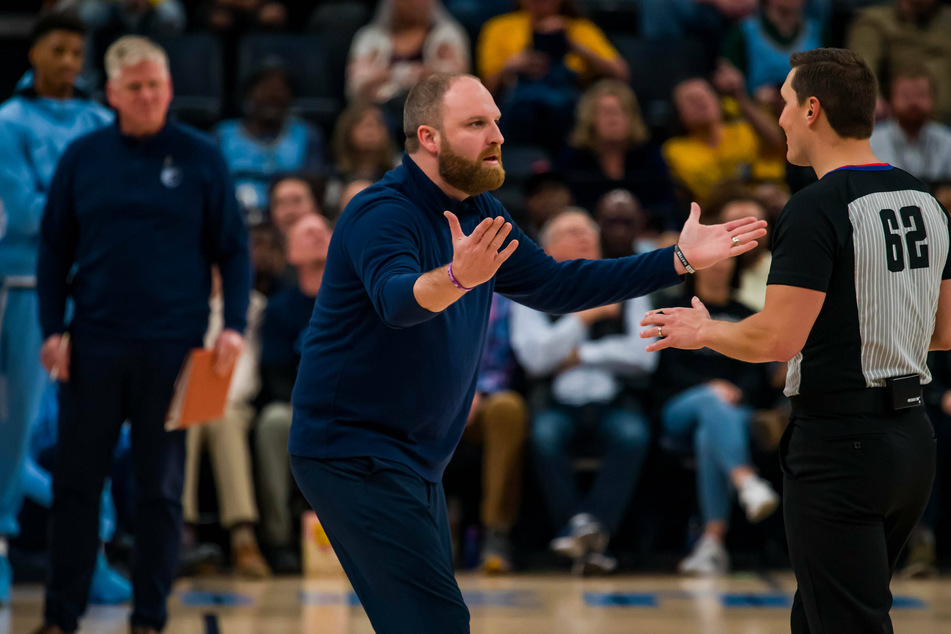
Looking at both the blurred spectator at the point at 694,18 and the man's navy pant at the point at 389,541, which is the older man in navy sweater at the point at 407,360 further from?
the blurred spectator at the point at 694,18

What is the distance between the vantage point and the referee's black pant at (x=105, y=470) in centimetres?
446

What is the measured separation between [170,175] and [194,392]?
820mm

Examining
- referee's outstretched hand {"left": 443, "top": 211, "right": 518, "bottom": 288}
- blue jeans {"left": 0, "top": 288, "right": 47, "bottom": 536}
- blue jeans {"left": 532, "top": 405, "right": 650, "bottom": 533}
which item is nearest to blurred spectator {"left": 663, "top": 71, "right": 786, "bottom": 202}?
blue jeans {"left": 532, "top": 405, "right": 650, "bottom": 533}

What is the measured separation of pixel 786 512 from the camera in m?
2.89

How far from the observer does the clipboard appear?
448cm

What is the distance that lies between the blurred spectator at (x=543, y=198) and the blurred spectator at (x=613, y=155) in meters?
0.41

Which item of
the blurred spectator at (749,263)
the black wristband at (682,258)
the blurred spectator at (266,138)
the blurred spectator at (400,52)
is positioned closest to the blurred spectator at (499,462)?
the blurred spectator at (749,263)

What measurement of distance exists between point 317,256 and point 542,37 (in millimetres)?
2872

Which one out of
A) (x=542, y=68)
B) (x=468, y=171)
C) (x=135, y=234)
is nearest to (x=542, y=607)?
(x=135, y=234)

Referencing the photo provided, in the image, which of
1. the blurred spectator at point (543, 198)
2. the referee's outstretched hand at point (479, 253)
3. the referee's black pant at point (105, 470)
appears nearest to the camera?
the referee's outstretched hand at point (479, 253)

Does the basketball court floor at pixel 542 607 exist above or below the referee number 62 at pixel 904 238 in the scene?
below

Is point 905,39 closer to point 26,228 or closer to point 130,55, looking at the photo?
point 130,55

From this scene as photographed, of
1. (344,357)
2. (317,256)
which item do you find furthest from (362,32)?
(344,357)

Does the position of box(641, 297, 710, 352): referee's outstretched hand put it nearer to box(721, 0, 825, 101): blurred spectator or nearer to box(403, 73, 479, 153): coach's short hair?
box(403, 73, 479, 153): coach's short hair
